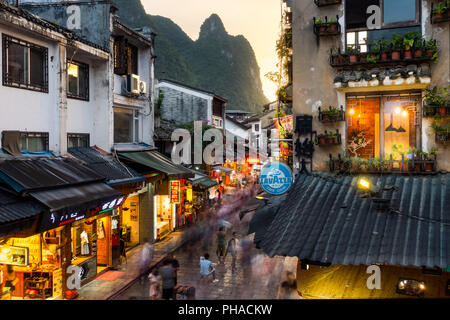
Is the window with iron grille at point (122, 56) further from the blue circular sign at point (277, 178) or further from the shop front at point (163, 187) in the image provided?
the blue circular sign at point (277, 178)

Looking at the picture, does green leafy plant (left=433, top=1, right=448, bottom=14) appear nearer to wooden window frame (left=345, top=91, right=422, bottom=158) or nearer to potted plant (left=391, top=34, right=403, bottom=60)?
potted plant (left=391, top=34, right=403, bottom=60)

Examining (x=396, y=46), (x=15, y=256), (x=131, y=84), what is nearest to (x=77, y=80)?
(x=131, y=84)

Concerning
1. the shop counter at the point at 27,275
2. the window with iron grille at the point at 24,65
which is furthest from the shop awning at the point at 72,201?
the window with iron grille at the point at 24,65

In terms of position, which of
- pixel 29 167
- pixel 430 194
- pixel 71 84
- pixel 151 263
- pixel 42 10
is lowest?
pixel 151 263

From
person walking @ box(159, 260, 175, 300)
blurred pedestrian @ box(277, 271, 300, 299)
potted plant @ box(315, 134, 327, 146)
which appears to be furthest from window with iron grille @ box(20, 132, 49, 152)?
blurred pedestrian @ box(277, 271, 300, 299)

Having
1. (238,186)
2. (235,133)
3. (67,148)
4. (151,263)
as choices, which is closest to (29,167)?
(67,148)

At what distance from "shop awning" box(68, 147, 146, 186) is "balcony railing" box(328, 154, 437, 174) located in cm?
897

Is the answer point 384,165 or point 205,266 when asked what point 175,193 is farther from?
point 384,165

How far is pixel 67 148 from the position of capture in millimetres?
15250

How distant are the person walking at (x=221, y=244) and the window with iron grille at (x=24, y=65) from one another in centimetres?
987

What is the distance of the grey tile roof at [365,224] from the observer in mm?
7312

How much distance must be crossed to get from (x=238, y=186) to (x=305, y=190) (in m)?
38.0

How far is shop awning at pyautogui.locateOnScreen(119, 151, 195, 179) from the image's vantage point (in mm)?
17661

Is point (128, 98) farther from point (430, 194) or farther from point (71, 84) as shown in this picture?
point (430, 194)
